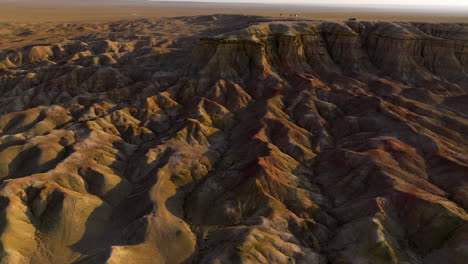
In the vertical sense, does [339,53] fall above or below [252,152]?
above

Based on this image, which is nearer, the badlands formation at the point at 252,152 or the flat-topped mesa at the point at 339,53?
the badlands formation at the point at 252,152

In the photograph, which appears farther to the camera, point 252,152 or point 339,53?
point 339,53

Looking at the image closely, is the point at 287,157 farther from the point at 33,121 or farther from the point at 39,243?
the point at 33,121

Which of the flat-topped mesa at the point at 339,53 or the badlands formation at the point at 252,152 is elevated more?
the flat-topped mesa at the point at 339,53

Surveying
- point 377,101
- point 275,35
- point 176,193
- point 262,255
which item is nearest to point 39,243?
point 176,193

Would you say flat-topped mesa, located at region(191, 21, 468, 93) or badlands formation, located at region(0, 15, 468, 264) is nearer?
badlands formation, located at region(0, 15, 468, 264)

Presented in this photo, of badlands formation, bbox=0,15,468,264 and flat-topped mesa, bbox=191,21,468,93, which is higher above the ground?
flat-topped mesa, bbox=191,21,468,93
